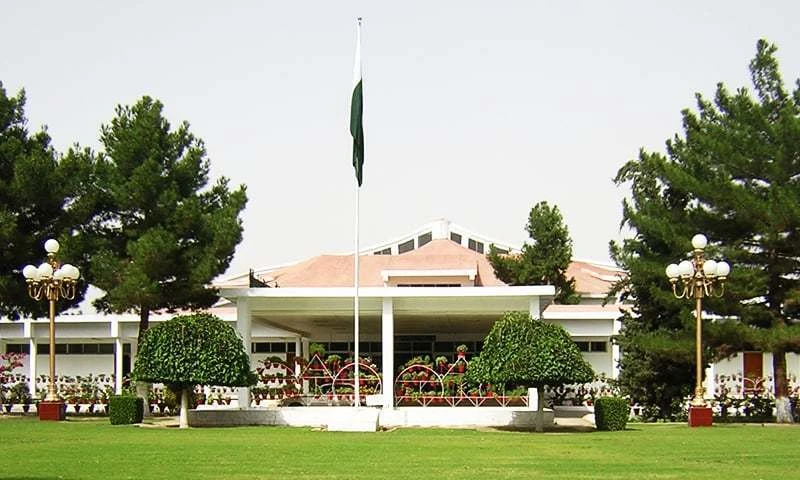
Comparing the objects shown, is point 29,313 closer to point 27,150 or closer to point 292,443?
point 27,150

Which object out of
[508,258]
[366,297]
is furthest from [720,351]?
[508,258]

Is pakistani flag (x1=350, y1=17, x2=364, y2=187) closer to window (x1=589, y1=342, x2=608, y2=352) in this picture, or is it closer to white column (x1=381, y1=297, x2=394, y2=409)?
white column (x1=381, y1=297, x2=394, y2=409)

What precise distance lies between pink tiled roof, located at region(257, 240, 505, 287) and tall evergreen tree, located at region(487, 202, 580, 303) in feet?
2.62

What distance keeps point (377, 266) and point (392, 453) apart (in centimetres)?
3321

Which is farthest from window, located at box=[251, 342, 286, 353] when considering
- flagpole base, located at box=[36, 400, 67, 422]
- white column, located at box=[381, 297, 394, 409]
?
flagpole base, located at box=[36, 400, 67, 422]

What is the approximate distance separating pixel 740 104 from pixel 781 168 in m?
2.15

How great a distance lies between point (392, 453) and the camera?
1881 centimetres

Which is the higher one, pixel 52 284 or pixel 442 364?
pixel 52 284

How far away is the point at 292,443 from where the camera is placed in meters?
21.2

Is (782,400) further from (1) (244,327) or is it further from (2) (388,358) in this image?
(1) (244,327)

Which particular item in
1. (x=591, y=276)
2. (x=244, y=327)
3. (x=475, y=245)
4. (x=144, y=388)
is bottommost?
(x=144, y=388)

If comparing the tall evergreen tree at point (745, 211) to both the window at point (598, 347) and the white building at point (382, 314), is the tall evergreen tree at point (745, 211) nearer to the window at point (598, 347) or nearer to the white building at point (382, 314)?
the white building at point (382, 314)

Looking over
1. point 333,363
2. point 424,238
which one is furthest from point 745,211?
point 424,238

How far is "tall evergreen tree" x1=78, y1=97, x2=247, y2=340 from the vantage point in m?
33.3
